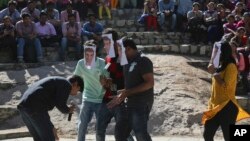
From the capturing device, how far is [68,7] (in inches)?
622

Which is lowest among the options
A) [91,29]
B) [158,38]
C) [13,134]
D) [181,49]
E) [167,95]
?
[13,134]

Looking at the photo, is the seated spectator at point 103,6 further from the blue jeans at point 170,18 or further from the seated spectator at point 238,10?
the seated spectator at point 238,10

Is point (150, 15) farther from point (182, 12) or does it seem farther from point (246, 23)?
point (246, 23)

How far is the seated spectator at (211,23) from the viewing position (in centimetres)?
1597

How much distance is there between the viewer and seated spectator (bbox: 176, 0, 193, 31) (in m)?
17.2

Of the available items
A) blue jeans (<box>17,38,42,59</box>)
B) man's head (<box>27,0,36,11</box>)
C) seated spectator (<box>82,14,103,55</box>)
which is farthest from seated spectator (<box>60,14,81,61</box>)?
man's head (<box>27,0,36,11</box>)

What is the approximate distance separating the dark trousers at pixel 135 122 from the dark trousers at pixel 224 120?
0.76 metres

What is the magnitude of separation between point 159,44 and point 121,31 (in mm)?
1335

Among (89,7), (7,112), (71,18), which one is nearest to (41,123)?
(7,112)

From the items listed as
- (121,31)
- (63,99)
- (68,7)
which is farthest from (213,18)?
(63,99)

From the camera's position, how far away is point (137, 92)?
7.12 m

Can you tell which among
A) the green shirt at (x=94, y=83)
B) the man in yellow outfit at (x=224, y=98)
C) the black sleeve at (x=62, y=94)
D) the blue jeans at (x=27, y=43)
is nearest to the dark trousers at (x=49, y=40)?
the blue jeans at (x=27, y=43)

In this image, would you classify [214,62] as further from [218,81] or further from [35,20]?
[35,20]

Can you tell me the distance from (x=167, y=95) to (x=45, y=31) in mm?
4603
